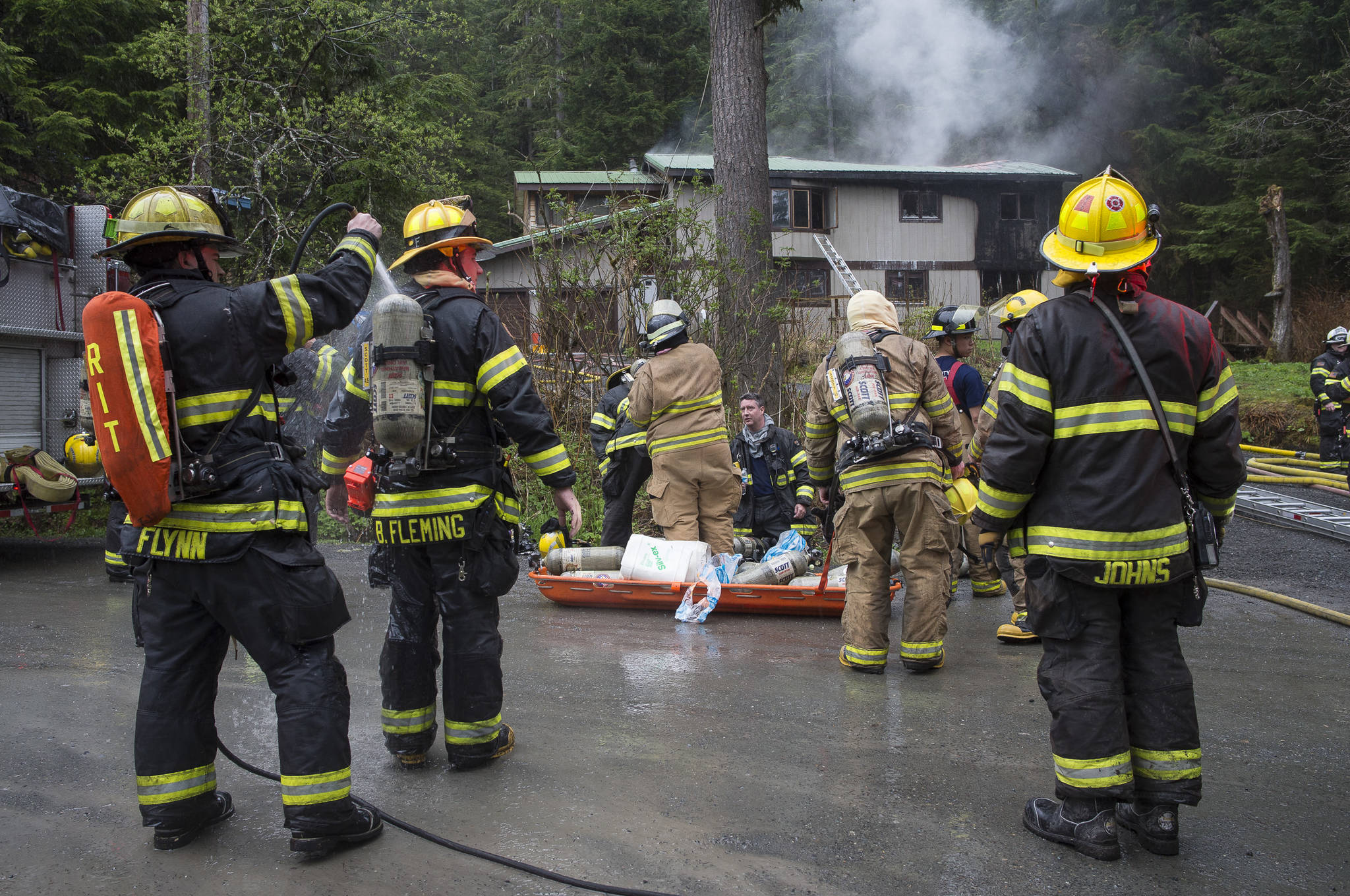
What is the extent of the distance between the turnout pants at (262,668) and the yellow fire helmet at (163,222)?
1.04 metres

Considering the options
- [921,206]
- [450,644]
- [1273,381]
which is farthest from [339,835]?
[921,206]

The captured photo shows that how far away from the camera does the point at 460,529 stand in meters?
3.73

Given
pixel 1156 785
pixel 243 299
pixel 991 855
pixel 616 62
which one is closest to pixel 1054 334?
pixel 1156 785

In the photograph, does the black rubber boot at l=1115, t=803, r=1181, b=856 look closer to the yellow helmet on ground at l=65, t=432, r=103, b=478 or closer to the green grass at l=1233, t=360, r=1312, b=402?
the yellow helmet on ground at l=65, t=432, r=103, b=478

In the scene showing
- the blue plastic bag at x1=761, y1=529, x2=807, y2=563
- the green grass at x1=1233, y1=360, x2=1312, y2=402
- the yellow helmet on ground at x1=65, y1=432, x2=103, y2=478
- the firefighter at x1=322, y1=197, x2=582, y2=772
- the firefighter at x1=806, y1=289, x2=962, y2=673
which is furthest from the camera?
the green grass at x1=1233, y1=360, x2=1312, y2=402

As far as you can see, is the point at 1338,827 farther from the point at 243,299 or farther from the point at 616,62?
the point at 616,62

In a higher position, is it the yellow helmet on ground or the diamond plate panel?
→ the diamond plate panel

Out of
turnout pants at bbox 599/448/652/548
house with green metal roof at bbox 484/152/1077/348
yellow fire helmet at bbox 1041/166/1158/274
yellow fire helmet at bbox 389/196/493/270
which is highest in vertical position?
house with green metal roof at bbox 484/152/1077/348

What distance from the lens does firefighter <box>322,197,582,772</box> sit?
375 cm

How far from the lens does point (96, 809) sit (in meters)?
3.48

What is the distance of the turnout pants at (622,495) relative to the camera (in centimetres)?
774

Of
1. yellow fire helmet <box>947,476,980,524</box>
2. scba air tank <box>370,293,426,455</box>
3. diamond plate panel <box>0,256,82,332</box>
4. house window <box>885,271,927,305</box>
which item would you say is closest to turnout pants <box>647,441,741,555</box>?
yellow fire helmet <box>947,476,980,524</box>

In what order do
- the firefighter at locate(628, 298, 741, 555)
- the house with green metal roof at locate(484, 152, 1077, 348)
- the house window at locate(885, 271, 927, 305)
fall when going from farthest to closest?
the house window at locate(885, 271, 927, 305) → the house with green metal roof at locate(484, 152, 1077, 348) → the firefighter at locate(628, 298, 741, 555)

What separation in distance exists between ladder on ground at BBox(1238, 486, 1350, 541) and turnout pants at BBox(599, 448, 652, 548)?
5201 mm
